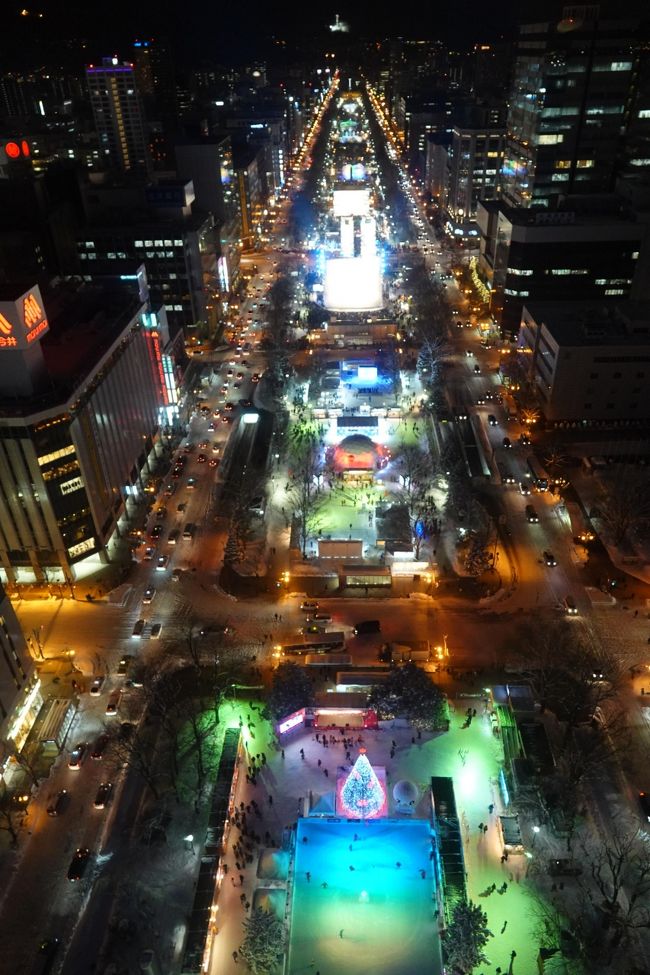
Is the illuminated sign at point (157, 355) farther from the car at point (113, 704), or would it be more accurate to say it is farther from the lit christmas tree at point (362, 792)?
the lit christmas tree at point (362, 792)

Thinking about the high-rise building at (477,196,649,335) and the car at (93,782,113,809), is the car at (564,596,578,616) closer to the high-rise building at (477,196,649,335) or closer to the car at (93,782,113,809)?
the car at (93,782,113,809)

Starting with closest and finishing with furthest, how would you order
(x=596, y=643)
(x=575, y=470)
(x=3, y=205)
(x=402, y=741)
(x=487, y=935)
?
1. (x=487, y=935)
2. (x=402, y=741)
3. (x=596, y=643)
4. (x=575, y=470)
5. (x=3, y=205)

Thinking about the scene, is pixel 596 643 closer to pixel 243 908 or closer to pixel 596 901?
pixel 596 901

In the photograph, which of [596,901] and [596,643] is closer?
[596,901]

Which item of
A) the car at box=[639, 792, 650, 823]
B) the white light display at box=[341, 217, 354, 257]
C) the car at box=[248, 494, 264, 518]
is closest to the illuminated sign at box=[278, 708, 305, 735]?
the car at box=[639, 792, 650, 823]

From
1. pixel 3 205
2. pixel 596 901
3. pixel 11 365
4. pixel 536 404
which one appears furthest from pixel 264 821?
pixel 3 205

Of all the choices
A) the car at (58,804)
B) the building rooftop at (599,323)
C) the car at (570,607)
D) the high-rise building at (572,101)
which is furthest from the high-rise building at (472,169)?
the car at (58,804)
